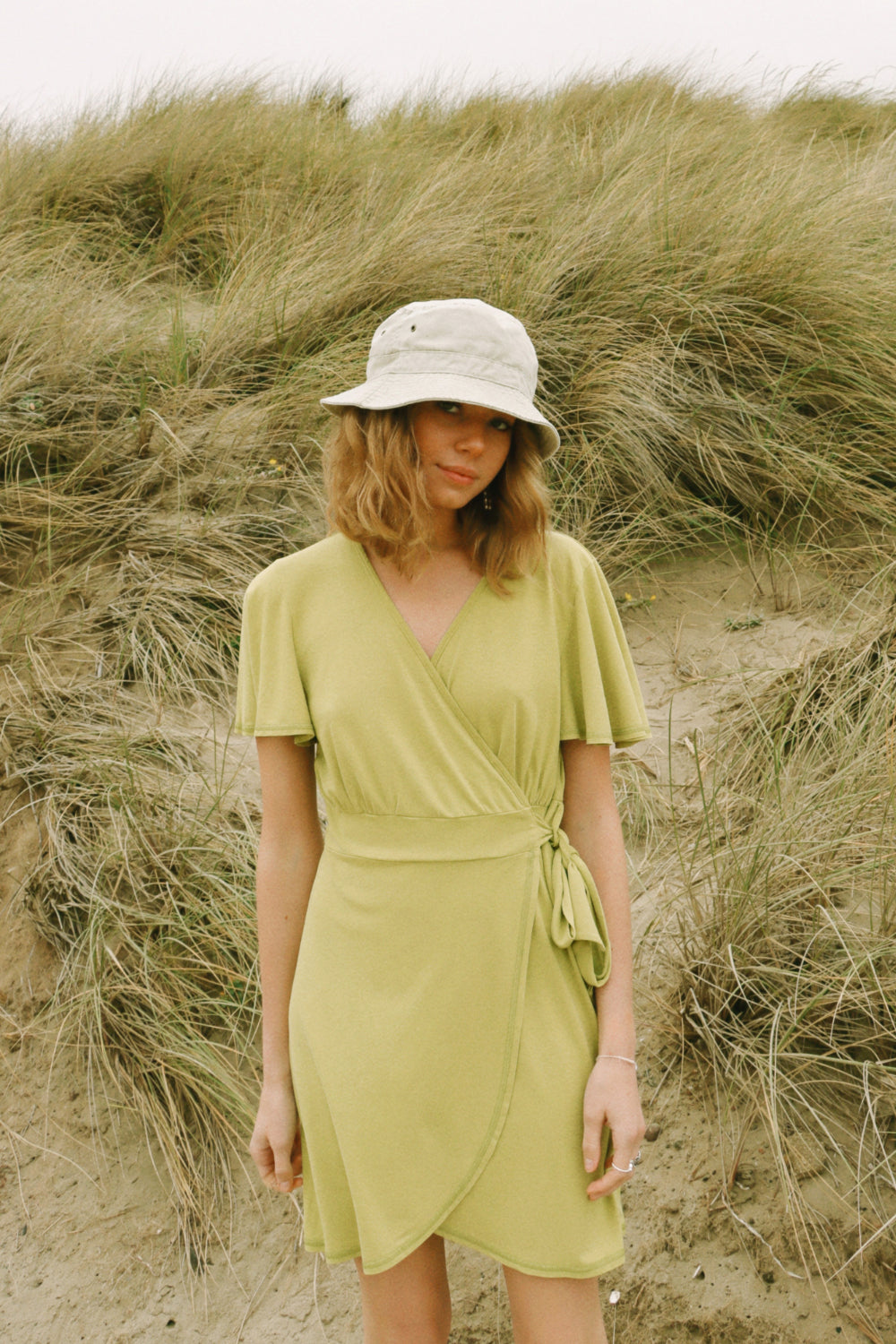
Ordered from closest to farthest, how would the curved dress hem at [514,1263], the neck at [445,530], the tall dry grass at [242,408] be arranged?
the curved dress hem at [514,1263], the neck at [445,530], the tall dry grass at [242,408]

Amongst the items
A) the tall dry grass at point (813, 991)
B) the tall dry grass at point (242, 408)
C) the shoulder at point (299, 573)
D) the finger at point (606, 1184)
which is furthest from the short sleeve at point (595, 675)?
the tall dry grass at point (242, 408)

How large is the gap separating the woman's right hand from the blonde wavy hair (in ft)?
2.75

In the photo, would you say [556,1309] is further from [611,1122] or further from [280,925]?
[280,925]

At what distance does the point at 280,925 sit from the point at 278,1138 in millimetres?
319

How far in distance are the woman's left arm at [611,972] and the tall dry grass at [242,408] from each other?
107 centimetres

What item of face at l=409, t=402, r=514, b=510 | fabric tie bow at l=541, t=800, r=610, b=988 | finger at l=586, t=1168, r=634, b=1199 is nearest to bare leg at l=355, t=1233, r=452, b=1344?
finger at l=586, t=1168, r=634, b=1199

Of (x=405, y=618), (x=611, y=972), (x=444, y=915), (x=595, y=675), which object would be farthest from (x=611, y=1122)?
(x=405, y=618)

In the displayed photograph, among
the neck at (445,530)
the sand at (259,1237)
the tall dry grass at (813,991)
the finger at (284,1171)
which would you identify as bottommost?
the sand at (259,1237)

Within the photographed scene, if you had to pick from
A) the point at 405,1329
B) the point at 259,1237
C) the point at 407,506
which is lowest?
the point at 259,1237

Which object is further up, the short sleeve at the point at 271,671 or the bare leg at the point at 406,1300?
the short sleeve at the point at 271,671

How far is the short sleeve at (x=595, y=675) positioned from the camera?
1552mm

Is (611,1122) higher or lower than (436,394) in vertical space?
lower

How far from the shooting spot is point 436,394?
1436 millimetres

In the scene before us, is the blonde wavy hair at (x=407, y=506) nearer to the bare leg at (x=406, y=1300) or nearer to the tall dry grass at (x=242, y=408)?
the bare leg at (x=406, y=1300)
